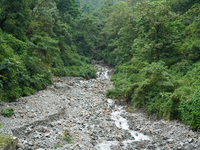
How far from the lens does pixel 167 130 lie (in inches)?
339

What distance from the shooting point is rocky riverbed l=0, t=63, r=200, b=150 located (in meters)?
6.80

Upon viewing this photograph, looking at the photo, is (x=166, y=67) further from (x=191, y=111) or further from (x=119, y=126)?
(x=119, y=126)

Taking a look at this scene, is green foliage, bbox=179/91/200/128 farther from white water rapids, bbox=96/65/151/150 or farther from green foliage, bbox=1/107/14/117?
green foliage, bbox=1/107/14/117

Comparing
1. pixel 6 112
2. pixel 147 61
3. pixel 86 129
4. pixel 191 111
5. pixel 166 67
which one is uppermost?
pixel 147 61

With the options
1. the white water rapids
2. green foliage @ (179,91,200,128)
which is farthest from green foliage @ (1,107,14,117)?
green foliage @ (179,91,200,128)

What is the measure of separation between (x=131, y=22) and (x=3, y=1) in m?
17.4

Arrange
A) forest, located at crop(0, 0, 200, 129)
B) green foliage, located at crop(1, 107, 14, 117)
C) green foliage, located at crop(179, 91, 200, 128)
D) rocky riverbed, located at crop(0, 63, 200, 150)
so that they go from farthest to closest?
forest, located at crop(0, 0, 200, 129) → green foliage, located at crop(1, 107, 14, 117) → green foliage, located at crop(179, 91, 200, 128) → rocky riverbed, located at crop(0, 63, 200, 150)

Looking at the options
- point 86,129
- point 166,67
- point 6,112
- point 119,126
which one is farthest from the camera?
point 166,67

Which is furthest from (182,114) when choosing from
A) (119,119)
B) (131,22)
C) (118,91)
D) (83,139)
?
(131,22)

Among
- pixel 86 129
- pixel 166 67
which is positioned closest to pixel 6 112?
pixel 86 129

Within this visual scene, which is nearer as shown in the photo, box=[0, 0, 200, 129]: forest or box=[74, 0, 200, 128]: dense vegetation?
box=[0, 0, 200, 129]: forest

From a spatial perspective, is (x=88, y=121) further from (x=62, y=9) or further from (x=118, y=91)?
(x=62, y=9)

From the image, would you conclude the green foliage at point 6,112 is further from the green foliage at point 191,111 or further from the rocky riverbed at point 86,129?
the green foliage at point 191,111

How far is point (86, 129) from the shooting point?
29.6 feet
